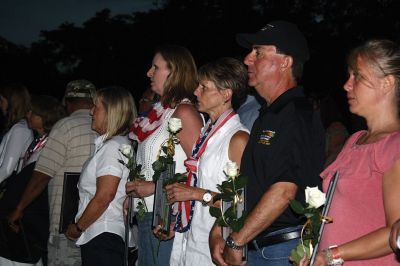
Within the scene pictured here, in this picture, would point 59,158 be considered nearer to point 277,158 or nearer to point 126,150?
point 126,150

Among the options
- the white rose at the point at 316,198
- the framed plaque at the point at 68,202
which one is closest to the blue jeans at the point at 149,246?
the framed plaque at the point at 68,202

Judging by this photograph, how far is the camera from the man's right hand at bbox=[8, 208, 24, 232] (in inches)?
253

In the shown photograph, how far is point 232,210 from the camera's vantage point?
364 cm

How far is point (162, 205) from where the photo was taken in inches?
178

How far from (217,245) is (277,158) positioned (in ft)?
2.23

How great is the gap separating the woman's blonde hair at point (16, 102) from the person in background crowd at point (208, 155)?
3.86 meters

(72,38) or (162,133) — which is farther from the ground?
(162,133)

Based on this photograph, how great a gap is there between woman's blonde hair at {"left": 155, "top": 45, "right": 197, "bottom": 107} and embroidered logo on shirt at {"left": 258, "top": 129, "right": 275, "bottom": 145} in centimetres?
148

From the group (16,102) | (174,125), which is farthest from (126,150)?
(16,102)

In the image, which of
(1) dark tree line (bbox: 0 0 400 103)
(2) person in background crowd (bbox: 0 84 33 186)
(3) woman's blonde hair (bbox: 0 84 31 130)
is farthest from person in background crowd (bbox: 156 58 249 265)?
(1) dark tree line (bbox: 0 0 400 103)

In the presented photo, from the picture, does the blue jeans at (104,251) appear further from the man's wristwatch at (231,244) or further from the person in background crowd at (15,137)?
the person in background crowd at (15,137)

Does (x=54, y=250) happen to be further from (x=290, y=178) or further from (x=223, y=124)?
(x=290, y=178)

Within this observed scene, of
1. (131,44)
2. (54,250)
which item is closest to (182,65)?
(54,250)

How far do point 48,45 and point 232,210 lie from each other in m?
35.6
